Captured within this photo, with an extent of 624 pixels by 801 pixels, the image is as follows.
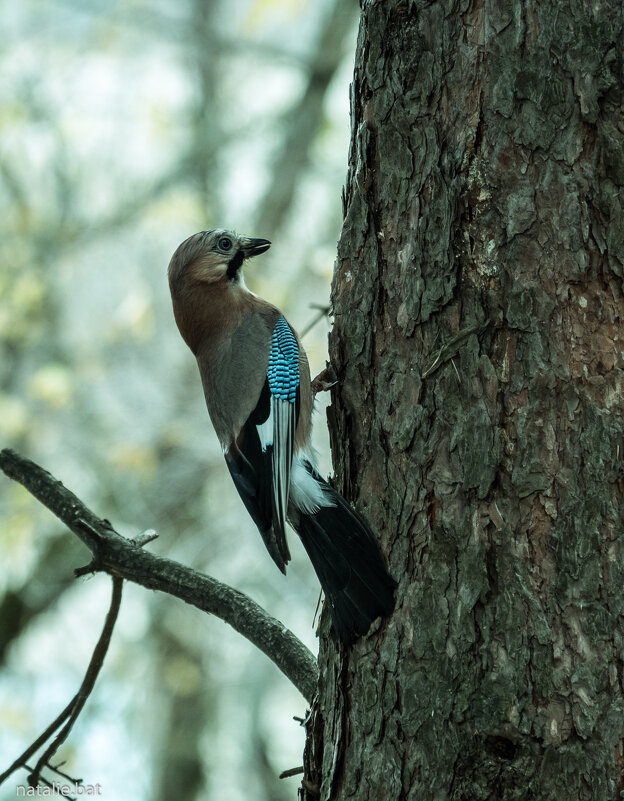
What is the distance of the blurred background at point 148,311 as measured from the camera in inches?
271

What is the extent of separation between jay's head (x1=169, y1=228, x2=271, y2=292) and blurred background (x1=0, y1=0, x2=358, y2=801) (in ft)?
9.33

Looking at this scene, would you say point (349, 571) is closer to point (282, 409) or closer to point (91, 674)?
point (91, 674)

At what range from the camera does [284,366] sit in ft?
11.1

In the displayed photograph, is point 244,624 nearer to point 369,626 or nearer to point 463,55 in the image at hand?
point 369,626

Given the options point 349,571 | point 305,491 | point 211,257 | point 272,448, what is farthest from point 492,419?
point 211,257

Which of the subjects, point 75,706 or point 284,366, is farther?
point 284,366

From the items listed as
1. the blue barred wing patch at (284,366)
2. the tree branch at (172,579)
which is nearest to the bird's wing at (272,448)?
the blue barred wing patch at (284,366)

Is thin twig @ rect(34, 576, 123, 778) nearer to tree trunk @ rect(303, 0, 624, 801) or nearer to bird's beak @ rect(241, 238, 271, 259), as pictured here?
tree trunk @ rect(303, 0, 624, 801)

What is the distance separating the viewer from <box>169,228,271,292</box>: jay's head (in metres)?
3.72

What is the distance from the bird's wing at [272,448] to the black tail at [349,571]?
0.45 meters

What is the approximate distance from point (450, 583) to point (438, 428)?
36 centimetres

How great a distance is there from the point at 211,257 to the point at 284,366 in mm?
697

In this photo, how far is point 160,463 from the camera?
675cm

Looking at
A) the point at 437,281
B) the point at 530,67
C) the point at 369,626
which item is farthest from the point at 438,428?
the point at 530,67
